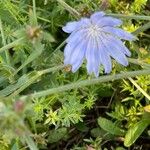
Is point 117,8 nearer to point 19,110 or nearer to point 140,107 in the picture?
point 140,107

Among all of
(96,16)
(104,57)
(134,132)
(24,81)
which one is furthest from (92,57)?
(134,132)

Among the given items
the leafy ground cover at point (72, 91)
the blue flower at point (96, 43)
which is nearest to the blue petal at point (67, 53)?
the blue flower at point (96, 43)

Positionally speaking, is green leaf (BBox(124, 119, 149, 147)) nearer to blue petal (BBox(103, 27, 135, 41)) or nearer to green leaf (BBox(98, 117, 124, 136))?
green leaf (BBox(98, 117, 124, 136))

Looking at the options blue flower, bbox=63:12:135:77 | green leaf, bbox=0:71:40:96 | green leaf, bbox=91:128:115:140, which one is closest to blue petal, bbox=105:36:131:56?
blue flower, bbox=63:12:135:77

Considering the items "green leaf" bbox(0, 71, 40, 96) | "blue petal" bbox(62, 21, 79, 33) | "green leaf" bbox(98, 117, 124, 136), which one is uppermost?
"blue petal" bbox(62, 21, 79, 33)

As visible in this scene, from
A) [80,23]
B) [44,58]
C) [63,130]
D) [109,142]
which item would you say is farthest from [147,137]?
[80,23]

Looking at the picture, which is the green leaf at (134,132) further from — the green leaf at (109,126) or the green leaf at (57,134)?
the green leaf at (57,134)
